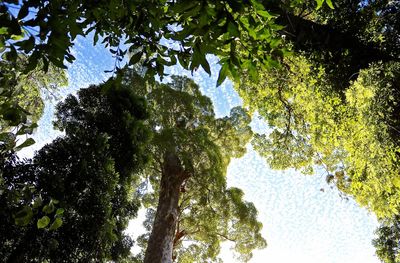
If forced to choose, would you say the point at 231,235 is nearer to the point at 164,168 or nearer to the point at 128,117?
the point at 164,168

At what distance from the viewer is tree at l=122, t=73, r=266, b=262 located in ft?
35.7

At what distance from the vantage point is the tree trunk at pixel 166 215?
995 centimetres

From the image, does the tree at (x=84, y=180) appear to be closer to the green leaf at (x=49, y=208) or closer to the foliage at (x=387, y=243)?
the green leaf at (x=49, y=208)

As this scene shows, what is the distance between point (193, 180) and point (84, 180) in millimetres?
6912

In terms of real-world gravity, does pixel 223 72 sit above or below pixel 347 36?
below

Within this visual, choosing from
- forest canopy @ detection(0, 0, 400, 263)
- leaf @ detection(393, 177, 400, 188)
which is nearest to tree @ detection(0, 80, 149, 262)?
forest canopy @ detection(0, 0, 400, 263)

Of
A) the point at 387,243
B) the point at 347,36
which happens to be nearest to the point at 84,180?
the point at 347,36

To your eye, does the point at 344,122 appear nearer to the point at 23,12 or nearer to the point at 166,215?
the point at 23,12

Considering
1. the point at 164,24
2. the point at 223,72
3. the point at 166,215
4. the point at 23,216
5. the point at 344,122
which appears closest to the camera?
the point at 23,216

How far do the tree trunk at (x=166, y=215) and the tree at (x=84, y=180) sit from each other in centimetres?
232

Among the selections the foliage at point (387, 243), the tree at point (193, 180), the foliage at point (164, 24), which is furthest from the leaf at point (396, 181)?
the foliage at point (387, 243)

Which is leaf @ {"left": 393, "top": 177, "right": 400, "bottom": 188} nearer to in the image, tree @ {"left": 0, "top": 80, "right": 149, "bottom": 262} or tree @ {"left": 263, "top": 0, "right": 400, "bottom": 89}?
tree @ {"left": 263, "top": 0, "right": 400, "bottom": 89}

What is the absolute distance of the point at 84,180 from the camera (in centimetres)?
626

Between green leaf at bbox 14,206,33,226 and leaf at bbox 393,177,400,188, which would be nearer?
green leaf at bbox 14,206,33,226
